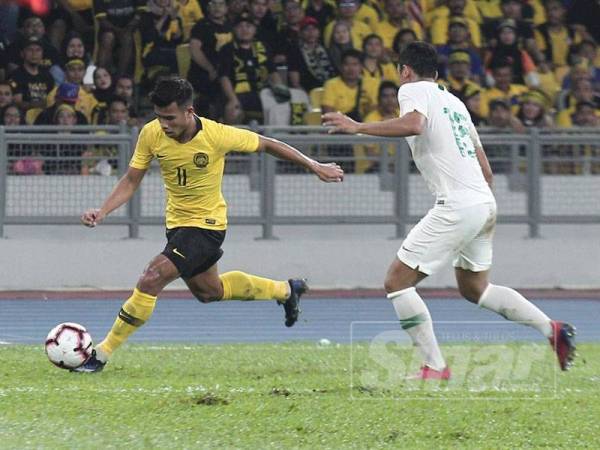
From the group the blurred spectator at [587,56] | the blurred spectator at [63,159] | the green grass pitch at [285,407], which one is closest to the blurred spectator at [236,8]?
the blurred spectator at [63,159]

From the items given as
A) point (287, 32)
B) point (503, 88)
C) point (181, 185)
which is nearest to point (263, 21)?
point (287, 32)

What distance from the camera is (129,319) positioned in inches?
426

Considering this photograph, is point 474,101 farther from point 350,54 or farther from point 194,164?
point 194,164

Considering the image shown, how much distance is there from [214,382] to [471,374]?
1.66 metres

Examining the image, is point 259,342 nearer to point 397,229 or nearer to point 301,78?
point 397,229

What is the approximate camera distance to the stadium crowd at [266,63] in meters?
19.2

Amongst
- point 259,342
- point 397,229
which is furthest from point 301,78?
point 259,342

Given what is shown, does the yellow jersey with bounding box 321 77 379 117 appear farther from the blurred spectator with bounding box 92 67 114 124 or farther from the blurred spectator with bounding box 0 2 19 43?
the blurred spectator with bounding box 0 2 19 43

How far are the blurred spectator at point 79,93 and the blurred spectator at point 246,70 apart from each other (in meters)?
1.58

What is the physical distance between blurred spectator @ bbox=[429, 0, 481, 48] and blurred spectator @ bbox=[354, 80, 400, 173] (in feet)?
6.07

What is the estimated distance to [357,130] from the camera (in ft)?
31.3

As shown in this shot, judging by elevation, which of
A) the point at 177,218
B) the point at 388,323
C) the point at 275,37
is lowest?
the point at 388,323

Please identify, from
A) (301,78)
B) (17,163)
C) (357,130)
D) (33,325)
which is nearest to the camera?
(357,130)

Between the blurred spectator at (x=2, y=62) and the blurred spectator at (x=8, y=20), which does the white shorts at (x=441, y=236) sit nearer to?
the blurred spectator at (x=2, y=62)
